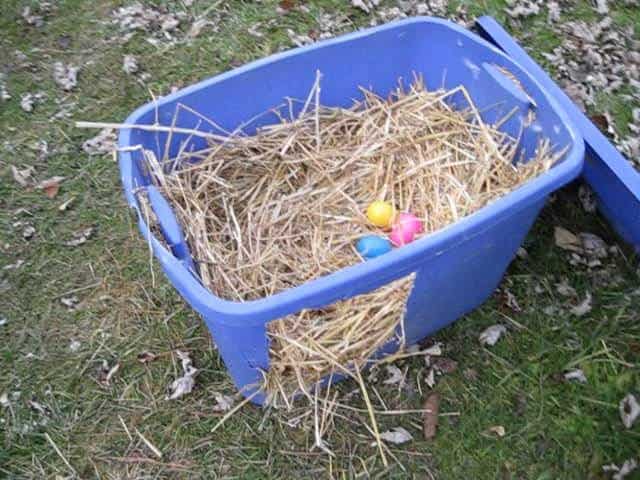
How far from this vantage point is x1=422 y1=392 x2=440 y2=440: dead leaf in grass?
6.58 feet

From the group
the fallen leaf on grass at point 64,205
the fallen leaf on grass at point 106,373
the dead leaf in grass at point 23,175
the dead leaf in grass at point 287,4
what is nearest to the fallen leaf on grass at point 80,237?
the fallen leaf on grass at point 64,205

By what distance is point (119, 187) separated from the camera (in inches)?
103

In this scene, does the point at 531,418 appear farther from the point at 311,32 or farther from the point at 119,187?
the point at 311,32

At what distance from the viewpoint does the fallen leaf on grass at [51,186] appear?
2604mm

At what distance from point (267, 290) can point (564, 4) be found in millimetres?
2149

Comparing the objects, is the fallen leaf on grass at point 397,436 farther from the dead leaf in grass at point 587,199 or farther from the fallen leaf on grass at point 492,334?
the dead leaf in grass at point 587,199

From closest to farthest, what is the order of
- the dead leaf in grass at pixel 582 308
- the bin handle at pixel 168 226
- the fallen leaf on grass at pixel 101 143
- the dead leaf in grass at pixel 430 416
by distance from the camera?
the bin handle at pixel 168 226 → the dead leaf in grass at pixel 430 416 → the dead leaf in grass at pixel 582 308 → the fallen leaf on grass at pixel 101 143

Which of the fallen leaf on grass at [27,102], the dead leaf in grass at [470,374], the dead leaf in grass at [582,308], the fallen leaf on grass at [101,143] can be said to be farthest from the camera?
the fallen leaf on grass at [27,102]

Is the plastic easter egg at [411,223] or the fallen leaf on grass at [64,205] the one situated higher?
the plastic easter egg at [411,223]

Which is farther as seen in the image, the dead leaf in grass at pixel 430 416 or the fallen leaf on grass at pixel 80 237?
the fallen leaf on grass at pixel 80 237

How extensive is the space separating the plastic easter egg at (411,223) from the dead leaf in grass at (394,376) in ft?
1.43

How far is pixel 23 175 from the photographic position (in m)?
2.66

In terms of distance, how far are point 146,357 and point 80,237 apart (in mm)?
583

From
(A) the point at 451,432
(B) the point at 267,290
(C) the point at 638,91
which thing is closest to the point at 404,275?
(B) the point at 267,290
